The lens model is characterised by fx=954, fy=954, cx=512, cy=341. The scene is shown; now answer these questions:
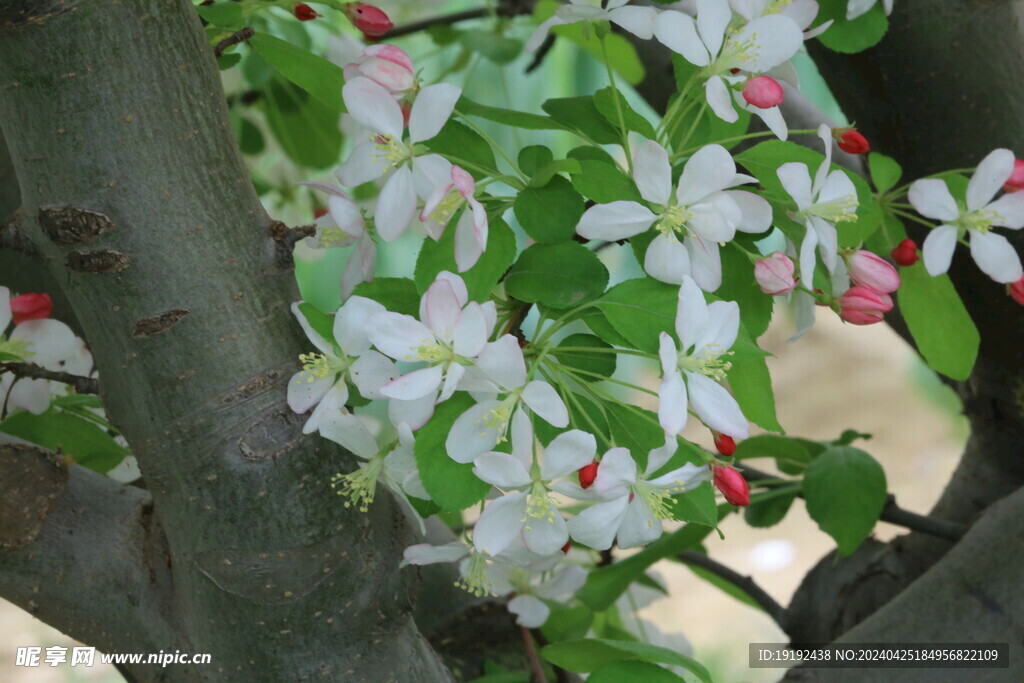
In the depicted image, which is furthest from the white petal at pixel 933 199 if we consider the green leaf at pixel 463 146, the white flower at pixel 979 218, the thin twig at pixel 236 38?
the thin twig at pixel 236 38

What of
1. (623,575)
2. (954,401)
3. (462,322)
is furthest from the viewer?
(954,401)

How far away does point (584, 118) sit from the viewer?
17.3 inches

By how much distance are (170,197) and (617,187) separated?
18 cm

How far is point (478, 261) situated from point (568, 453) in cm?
8

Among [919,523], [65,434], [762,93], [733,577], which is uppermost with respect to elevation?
[762,93]

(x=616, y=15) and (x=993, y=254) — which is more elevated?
(x=616, y=15)

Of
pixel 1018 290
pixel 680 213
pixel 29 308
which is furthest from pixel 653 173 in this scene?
pixel 29 308

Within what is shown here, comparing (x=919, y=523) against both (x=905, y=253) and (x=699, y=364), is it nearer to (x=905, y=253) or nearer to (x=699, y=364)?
(x=905, y=253)

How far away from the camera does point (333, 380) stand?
1.29 feet

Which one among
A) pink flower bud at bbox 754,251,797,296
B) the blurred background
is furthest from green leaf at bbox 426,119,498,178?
the blurred background

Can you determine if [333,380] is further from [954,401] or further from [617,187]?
[954,401]

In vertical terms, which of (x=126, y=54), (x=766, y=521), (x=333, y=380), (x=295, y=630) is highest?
(x=126, y=54)

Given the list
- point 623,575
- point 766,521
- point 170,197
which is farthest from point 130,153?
point 766,521

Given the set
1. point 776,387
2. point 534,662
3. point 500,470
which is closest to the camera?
point 500,470
